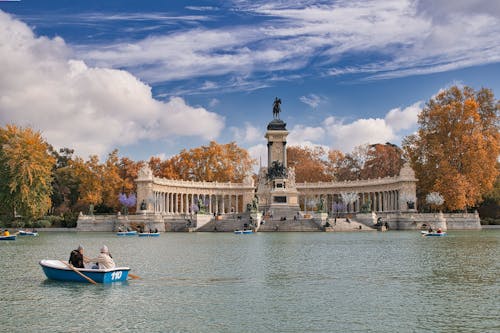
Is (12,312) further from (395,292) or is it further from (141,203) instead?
(141,203)

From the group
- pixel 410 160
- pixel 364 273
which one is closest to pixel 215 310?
pixel 364 273

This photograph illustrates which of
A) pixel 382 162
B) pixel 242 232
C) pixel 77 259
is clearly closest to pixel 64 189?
pixel 242 232

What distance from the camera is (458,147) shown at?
70.7m

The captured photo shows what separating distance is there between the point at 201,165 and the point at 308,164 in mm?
20418

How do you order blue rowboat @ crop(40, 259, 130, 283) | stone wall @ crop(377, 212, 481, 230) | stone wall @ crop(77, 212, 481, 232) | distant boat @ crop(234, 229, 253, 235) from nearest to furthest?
1. blue rowboat @ crop(40, 259, 130, 283)
2. distant boat @ crop(234, 229, 253, 235)
3. stone wall @ crop(77, 212, 481, 232)
4. stone wall @ crop(377, 212, 481, 230)

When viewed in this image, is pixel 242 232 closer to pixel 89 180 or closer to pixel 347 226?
pixel 347 226

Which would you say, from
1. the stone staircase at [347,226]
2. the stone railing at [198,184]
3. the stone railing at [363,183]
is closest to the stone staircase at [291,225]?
the stone staircase at [347,226]

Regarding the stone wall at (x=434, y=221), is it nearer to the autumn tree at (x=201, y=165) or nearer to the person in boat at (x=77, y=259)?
the autumn tree at (x=201, y=165)

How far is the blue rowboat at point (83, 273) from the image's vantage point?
20.4 meters

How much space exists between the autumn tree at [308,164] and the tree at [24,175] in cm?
4748

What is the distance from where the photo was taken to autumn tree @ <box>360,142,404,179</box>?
93.4m

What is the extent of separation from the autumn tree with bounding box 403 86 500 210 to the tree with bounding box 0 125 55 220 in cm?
4841

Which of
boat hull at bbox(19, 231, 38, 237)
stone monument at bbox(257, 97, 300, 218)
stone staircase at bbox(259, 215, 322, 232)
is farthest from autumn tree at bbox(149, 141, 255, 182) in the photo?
boat hull at bbox(19, 231, 38, 237)

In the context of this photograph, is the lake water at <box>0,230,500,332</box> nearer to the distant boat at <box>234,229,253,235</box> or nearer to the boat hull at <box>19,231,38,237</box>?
the boat hull at <box>19,231,38,237</box>
